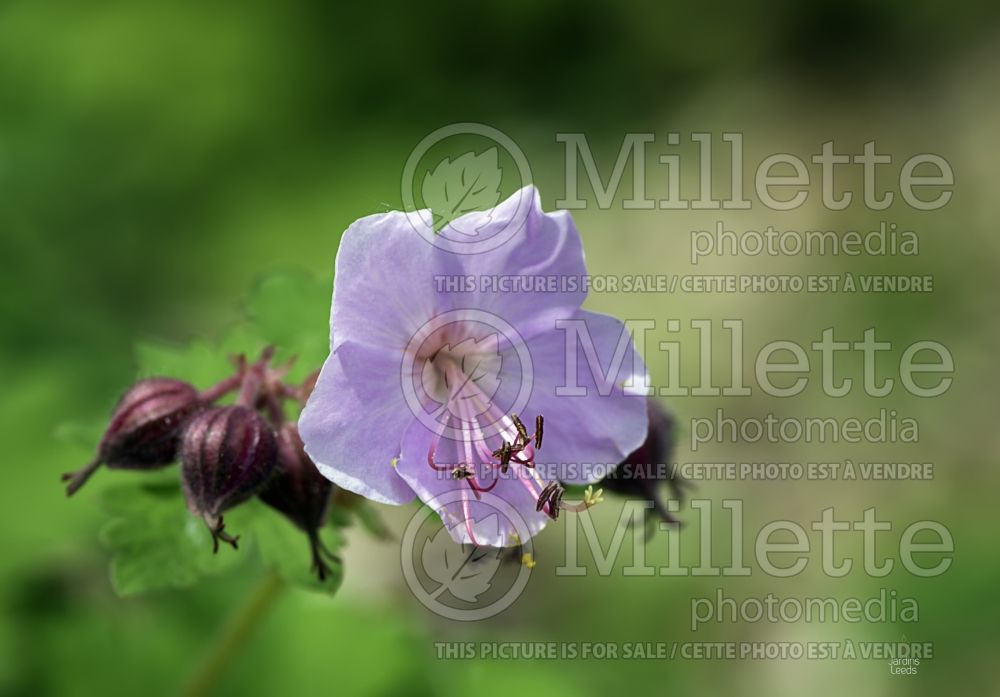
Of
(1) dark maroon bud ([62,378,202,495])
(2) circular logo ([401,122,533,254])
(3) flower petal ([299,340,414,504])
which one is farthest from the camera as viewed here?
(1) dark maroon bud ([62,378,202,495])

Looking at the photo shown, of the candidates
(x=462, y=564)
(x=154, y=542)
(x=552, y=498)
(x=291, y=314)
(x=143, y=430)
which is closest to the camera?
(x=552, y=498)

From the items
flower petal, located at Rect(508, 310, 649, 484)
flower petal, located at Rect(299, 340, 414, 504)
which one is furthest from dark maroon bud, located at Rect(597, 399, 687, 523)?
flower petal, located at Rect(299, 340, 414, 504)

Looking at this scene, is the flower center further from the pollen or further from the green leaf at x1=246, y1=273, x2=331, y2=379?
the green leaf at x1=246, y1=273, x2=331, y2=379

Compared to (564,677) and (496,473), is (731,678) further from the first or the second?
(496,473)

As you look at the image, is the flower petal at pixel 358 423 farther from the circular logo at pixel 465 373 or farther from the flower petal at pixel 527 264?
the flower petal at pixel 527 264

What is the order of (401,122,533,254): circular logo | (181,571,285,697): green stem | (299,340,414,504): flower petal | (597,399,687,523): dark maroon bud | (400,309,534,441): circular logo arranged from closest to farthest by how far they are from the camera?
(299,340,414,504): flower petal, (401,122,533,254): circular logo, (400,309,534,441): circular logo, (597,399,687,523): dark maroon bud, (181,571,285,697): green stem

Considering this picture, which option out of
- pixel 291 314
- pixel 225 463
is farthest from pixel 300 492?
pixel 291 314

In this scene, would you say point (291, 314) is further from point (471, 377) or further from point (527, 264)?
point (527, 264)

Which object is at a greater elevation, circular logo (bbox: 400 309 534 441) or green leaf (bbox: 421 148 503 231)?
green leaf (bbox: 421 148 503 231)
